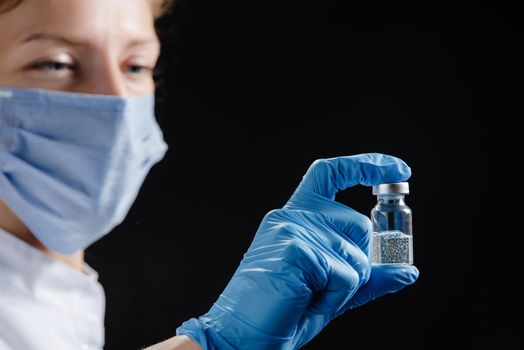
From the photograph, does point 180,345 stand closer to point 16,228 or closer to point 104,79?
point 16,228

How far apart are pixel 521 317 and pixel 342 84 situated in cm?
101

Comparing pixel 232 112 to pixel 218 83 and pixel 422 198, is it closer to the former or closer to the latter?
pixel 218 83

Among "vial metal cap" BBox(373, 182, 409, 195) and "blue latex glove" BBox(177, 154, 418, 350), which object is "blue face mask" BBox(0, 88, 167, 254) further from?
"vial metal cap" BBox(373, 182, 409, 195)

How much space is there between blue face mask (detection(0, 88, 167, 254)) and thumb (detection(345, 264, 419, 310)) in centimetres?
64

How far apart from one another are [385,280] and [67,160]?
2.50 feet

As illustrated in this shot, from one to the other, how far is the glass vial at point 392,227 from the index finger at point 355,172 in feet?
0.11

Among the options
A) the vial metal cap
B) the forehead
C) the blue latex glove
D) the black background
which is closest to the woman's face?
the forehead

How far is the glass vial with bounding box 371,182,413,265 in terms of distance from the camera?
140cm

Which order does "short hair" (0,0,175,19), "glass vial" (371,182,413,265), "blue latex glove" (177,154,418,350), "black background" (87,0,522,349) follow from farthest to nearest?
"black background" (87,0,522,349), "glass vial" (371,182,413,265), "blue latex glove" (177,154,418,350), "short hair" (0,0,175,19)

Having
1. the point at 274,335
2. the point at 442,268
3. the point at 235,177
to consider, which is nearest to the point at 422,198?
the point at 442,268

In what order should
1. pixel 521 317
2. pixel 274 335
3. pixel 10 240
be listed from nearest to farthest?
pixel 10 240
pixel 274 335
pixel 521 317

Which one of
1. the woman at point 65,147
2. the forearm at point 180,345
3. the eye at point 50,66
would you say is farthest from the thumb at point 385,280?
the eye at point 50,66

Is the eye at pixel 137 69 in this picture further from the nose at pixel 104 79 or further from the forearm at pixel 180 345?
the forearm at pixel 180 345

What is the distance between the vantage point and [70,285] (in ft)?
3.43
